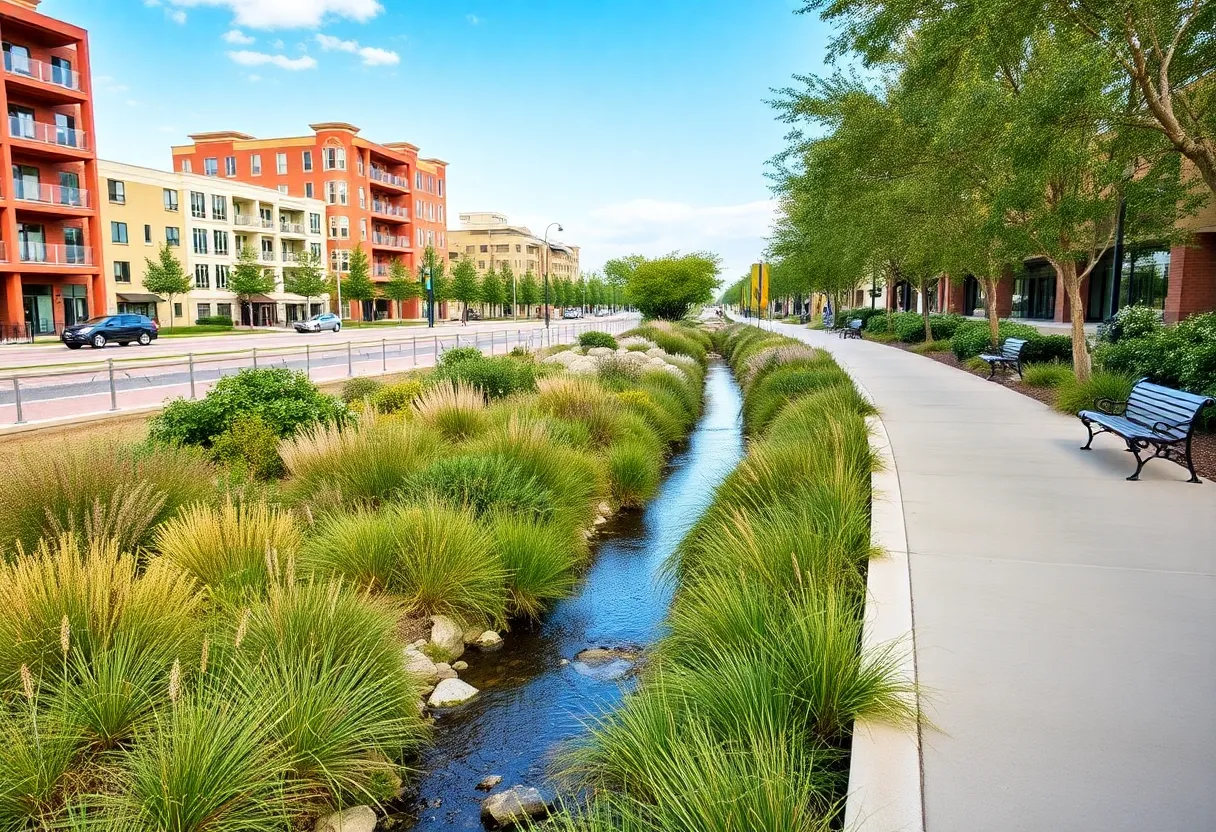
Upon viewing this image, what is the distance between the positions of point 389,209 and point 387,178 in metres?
3.11

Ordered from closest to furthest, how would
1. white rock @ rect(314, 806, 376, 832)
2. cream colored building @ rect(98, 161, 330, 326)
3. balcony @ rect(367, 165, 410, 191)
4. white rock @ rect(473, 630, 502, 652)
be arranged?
white rock @ rect(314, 806, 376, 832) → white rock @ rect(473, 630, 502, 652) → cream colored building @ rect(98, 161, 330, 326) → balcony @ rect(367, 165, 410, 191)

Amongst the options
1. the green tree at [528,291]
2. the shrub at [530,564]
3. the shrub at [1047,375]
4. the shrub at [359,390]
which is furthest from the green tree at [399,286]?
the shrub at [530,564]

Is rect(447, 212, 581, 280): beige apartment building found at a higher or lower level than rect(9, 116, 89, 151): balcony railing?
higher

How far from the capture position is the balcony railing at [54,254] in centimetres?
4072

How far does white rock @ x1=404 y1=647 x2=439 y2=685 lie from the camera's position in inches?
222

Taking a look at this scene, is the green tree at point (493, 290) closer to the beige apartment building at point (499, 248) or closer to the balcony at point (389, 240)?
the balcony at point (389, 240)

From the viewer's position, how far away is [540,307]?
124 meters

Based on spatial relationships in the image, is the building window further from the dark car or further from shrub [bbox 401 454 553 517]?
shrub [bbox 401 454 553 517]

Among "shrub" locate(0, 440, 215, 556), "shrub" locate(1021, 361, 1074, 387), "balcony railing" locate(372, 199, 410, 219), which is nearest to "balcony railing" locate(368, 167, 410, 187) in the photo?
"balcony railing" locate(372, 199, 410, 219)

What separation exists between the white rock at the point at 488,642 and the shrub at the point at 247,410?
4452 millimetres

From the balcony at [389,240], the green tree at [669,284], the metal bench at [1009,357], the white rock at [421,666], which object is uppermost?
the balcony at [389,240]

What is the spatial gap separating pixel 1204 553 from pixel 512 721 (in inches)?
198

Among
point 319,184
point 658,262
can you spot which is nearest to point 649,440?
point 658,262

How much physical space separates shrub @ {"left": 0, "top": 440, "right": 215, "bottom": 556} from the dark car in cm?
3348
